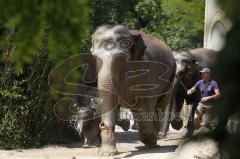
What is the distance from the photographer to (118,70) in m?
10.2

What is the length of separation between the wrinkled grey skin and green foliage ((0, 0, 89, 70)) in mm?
7536

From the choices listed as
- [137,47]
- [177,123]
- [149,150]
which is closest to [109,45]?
[137,47]

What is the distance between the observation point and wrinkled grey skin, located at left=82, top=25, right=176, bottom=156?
9.85 meters

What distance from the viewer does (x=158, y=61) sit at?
1138 centimetres

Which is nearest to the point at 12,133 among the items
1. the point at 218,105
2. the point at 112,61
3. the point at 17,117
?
the point at 17,117

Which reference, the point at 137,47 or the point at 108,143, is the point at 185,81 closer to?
the point at 137,47

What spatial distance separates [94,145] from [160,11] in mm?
21839

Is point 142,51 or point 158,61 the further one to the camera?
point 158,61

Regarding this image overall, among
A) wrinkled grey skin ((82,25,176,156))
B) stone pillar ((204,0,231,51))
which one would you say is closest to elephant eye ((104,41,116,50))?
wrinkled grey skin ((82,25,176,156))

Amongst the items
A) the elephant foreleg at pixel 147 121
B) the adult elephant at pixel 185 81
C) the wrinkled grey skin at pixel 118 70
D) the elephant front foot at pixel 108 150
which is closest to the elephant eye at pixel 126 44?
the wrinkled grey skin at pixel 118 70

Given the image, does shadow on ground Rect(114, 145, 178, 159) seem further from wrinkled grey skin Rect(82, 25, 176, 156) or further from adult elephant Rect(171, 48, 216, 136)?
adult elephant Rect(171, 48, 216, 136)

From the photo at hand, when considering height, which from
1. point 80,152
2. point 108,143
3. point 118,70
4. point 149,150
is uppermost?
point 118,70

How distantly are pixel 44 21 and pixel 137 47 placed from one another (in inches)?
330

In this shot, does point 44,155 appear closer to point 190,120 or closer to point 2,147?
point 2,147
